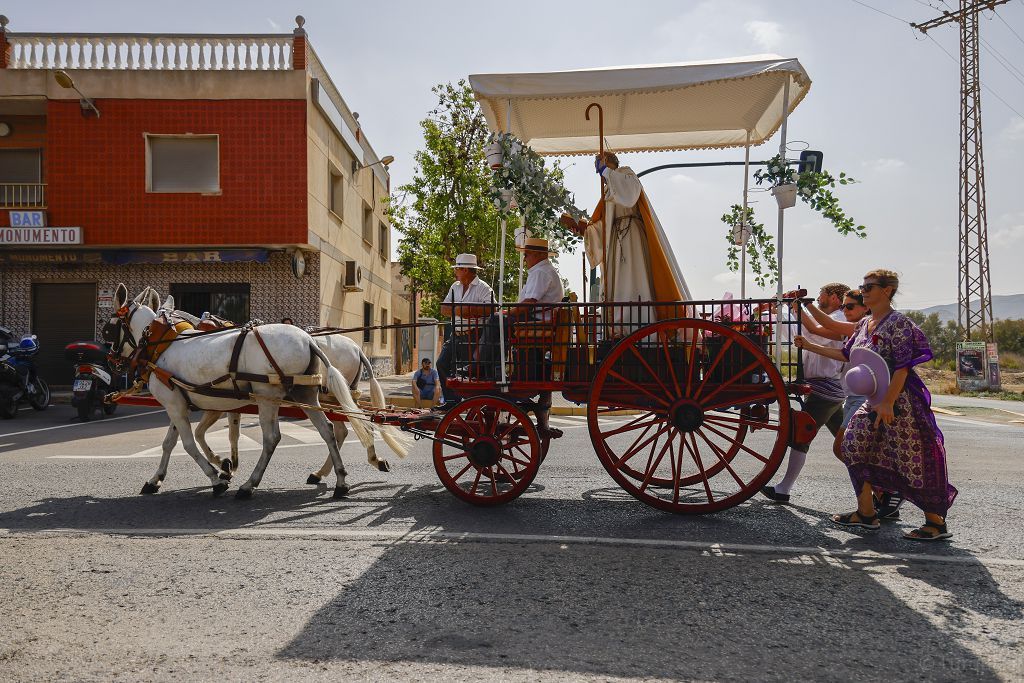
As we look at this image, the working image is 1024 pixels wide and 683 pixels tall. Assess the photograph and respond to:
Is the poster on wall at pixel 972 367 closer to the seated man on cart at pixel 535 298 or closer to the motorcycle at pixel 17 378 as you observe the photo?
the seated man on cart at pixel 535 298

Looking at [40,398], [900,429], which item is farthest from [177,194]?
[900,429]

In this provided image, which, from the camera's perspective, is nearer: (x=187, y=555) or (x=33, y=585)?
(x=33, y=585)

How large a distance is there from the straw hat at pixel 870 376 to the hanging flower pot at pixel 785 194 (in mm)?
1327

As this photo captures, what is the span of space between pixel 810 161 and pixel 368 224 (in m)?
21.9

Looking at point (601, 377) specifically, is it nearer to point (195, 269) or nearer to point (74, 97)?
point (195, 269)

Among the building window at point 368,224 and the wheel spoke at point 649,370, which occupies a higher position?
the building window at point 368,224

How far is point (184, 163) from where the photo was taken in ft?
57.6

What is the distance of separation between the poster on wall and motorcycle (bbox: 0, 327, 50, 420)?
86.5ft

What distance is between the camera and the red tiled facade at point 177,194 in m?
17.2

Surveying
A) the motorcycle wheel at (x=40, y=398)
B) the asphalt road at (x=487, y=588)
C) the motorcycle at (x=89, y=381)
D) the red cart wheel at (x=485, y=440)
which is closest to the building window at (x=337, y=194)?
the motorcycle wheel at (x=40, y=398)

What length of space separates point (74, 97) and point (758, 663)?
19.5m

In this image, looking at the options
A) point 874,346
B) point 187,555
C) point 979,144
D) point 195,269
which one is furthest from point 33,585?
point 979,144

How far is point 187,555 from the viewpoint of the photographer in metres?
4.43

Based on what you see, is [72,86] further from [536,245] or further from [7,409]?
[536,245]
